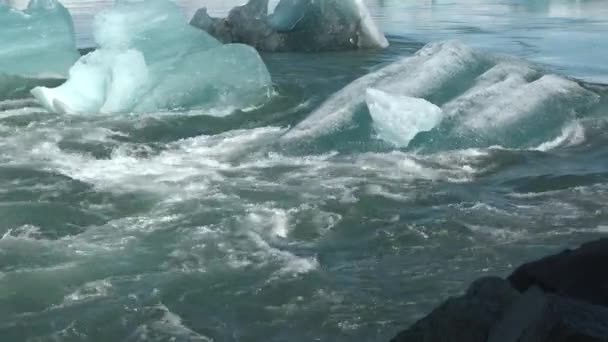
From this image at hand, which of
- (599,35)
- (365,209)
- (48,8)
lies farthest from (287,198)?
(599,35)

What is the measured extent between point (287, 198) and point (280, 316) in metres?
2.01

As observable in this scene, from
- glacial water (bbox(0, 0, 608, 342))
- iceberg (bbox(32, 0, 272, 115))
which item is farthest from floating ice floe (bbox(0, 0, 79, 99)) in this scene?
iceberg (bbox(32, 0, 272, 115))

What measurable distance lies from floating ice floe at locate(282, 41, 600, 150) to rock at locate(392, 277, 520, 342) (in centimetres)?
412

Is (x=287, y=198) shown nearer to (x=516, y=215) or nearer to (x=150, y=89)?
(x=516, y=215)

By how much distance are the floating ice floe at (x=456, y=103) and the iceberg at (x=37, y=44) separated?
4.74 meters

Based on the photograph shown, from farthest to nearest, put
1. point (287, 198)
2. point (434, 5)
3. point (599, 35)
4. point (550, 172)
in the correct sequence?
point (434, 5)
point (599, 35)
point (550, 172)
point (287, 198)

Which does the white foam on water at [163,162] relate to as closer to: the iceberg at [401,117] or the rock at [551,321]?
the iceberg at [401,117]

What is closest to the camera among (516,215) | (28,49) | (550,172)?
(516,215)

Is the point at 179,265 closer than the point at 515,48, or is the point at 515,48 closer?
the point at 179,265

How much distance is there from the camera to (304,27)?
14.2 metres

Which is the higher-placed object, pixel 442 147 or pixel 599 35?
pixel 442 147

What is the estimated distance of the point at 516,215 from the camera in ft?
18.4

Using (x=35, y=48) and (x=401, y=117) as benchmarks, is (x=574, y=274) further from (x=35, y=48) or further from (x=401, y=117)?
(x=35, y=48)

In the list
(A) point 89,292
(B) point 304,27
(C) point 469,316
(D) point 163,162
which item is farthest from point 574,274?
(B) point 304,27
